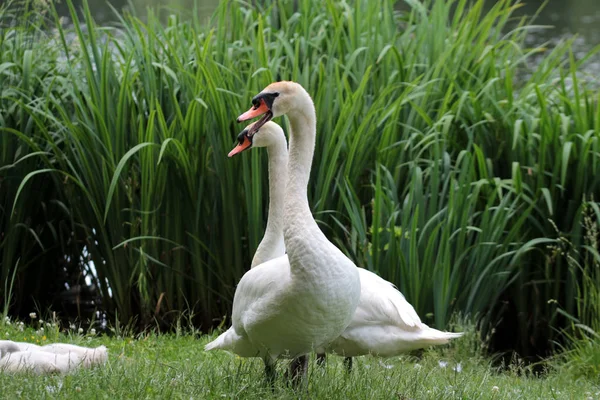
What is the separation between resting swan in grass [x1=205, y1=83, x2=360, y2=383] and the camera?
347cm

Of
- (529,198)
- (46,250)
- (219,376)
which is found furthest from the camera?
(46,250)

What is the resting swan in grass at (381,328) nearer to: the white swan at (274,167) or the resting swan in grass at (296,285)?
the resting swan in grass at (296,285)

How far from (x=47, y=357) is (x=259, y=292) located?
1.06m

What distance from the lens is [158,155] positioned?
19.5ft

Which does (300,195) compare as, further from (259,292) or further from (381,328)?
(381,328)

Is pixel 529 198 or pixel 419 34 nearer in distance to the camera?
pixel 529 198

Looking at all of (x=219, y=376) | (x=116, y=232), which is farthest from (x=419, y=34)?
(x=219, y=376)

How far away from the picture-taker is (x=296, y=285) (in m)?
3.46

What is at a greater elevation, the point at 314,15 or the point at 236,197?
the point at 314,15

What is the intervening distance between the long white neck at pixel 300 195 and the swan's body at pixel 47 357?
104 centimetres

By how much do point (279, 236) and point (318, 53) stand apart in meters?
2.54

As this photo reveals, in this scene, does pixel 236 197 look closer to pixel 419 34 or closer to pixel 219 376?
pixel 419 34

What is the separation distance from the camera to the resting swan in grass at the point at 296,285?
11.4 ft

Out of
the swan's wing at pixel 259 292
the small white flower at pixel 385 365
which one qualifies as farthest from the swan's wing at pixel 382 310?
the swan's wing at pixel 259 292
